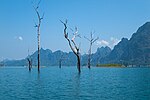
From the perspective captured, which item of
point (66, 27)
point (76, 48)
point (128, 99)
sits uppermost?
point (66, 27)

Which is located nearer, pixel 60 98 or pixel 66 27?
pixel 60 98

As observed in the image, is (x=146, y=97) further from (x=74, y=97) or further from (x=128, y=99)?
(x=74, y=97)

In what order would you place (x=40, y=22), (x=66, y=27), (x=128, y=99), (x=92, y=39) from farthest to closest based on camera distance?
1. (x=92, y=39)
2. (x=40, y=22)
3. (x=66, y=27)
4. (x=128, y=99)

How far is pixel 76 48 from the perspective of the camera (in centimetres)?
7575

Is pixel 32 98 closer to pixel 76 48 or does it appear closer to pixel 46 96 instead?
pixel 46 96

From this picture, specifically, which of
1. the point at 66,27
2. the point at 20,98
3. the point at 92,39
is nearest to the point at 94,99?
the point at 20,98

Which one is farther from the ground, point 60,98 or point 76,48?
point 76,48

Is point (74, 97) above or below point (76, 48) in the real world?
below

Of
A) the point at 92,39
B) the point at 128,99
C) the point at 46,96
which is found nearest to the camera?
the point at 128,99

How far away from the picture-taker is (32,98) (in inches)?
1107

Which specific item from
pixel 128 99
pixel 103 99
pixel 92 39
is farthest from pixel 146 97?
pixel 92 39

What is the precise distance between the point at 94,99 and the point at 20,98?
7.28 metres

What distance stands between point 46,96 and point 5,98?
4133 mm

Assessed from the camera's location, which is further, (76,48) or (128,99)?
(76,48)
